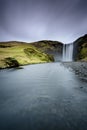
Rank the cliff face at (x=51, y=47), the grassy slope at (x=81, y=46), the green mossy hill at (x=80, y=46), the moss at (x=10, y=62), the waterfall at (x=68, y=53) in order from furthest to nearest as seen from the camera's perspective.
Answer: the cliff face at (x=51, y=47) → the waterfall at (x=68, y=53) → the green mossy hill at (x=80, y=46) → the grassy slope at (x=81, y=46) → the moss at (x=10, y=62)

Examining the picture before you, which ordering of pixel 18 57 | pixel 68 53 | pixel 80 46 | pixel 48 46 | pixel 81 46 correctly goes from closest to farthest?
1. pixel 18 57
2. pixel 81 46
3. pixel 80 46
4. pixel 68 53
5. pixel 48 46

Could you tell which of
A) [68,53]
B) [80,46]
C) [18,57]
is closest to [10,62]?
[18,57]

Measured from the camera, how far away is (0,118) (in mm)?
4887

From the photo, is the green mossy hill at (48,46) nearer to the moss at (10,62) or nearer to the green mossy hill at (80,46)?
the green mossy hill at (80,46)

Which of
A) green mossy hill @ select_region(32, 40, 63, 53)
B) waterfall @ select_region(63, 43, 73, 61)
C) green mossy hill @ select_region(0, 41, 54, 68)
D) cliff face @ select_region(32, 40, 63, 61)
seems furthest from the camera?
green mossy hill @ select_region(32, 40, 63, 53)

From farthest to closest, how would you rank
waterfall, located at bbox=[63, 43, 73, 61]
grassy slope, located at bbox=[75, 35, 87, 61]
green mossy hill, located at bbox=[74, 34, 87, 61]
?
1. waterfall, located at bbox=[63, 43, 73, 61]
2. green mossy hill, located at bbox=[74, 34, 87, 61]
3. grassy slope, located at bbox=[75, 35, 87, 61]

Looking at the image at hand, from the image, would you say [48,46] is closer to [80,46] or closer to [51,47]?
[51,47]

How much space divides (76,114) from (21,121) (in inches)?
102

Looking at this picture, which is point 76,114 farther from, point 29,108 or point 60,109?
point 29,108

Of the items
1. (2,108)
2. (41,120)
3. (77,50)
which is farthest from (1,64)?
(77,50)

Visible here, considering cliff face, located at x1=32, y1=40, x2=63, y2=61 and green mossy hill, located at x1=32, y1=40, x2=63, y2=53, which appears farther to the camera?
green mossy hill, located at x1=32, y1=40, x2=63, y2=53

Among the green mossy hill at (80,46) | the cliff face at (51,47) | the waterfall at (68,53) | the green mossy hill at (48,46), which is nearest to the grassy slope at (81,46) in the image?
the green mossy hill at (80,46)

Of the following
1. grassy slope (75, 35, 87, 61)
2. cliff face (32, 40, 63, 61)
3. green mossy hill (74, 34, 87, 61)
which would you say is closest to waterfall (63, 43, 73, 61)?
green mossy hill (74, 34, 87, 61)

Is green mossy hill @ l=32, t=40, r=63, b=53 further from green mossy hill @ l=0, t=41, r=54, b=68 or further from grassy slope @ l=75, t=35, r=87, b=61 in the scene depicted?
green mossy hill @ l=0, t=41, r=54, b=68
